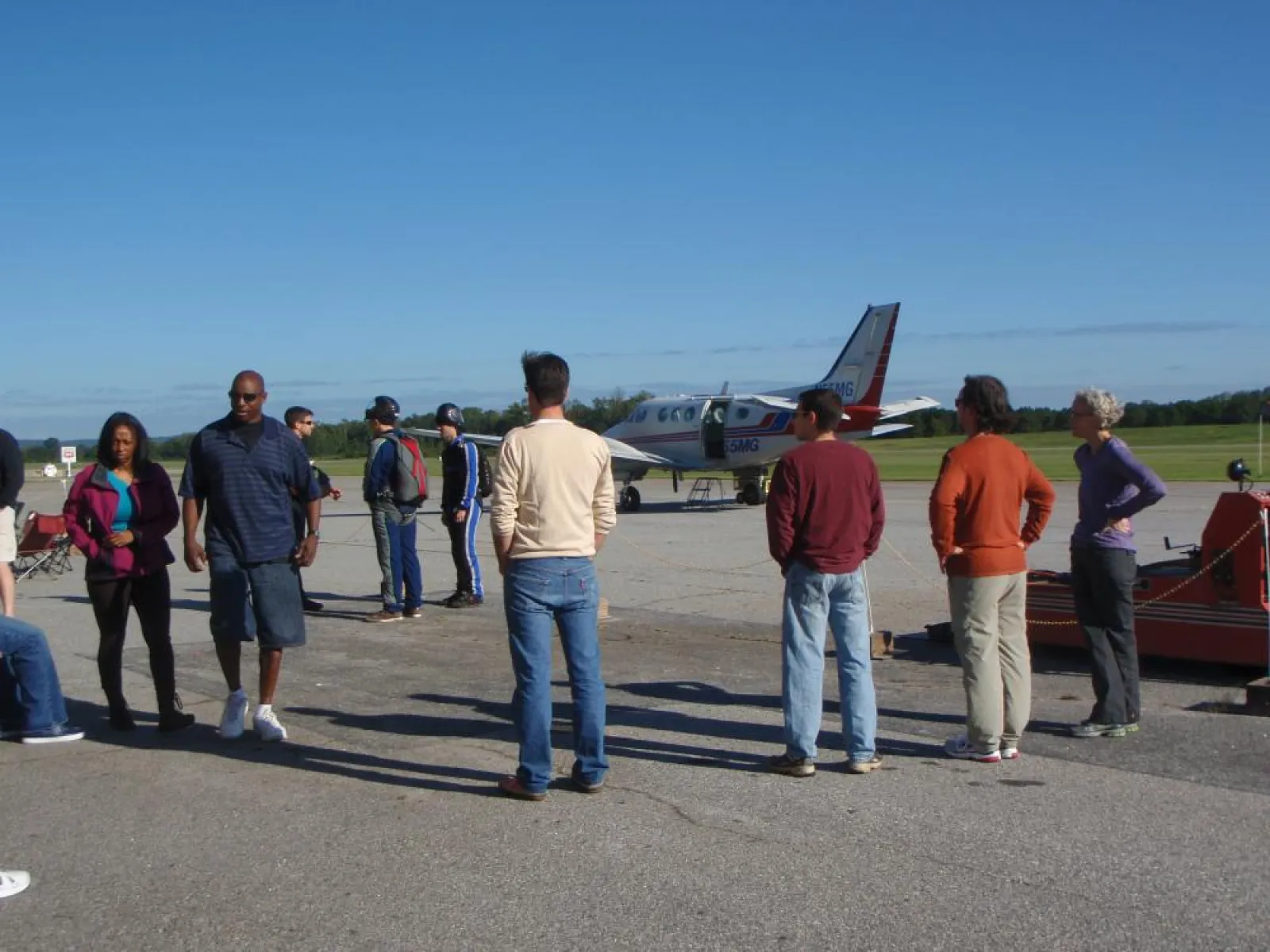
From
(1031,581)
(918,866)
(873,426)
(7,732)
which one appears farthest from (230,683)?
(873,426)

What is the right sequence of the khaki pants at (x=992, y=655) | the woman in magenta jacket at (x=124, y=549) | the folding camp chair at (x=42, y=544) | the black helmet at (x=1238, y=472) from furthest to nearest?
1. the folding camp chair at (x=42, y=544)
2. the black helmet at (x=1238, y=472)
3. the woman in magenta jacket at (x=124, y=549)
4. the khaki pants at (x=992, y=655)

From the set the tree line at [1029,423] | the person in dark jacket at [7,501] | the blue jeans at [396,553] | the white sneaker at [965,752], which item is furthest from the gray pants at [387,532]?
the tree line at [1029,423]

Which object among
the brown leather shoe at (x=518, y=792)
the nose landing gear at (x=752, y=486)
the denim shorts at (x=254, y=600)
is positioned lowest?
the nose landing gear at (x=752, y=486)

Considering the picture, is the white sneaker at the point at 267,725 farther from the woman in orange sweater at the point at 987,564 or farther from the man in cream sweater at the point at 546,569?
the woman in orange sweater at the point at 987,564

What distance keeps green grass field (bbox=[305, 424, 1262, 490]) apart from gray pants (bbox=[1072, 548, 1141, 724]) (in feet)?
94.3

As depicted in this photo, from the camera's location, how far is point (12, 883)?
4.59 m

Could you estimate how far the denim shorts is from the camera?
6836 mm

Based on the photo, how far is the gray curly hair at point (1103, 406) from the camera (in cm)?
700

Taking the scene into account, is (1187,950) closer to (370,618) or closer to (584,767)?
(584,767)

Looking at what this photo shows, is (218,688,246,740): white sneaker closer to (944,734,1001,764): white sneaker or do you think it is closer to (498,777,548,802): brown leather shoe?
(498,777,548,802): brown leather shoe

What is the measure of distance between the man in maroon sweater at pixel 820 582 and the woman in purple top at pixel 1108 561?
4.81 feet

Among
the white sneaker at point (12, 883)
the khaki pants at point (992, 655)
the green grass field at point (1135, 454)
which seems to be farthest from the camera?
the green grass field at point (1135, 454)

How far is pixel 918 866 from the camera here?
15.6 ft

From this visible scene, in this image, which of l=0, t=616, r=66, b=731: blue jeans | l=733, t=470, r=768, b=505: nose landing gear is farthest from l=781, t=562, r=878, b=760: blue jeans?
l=733, t=470, r=768, b=505: nose landing gear
